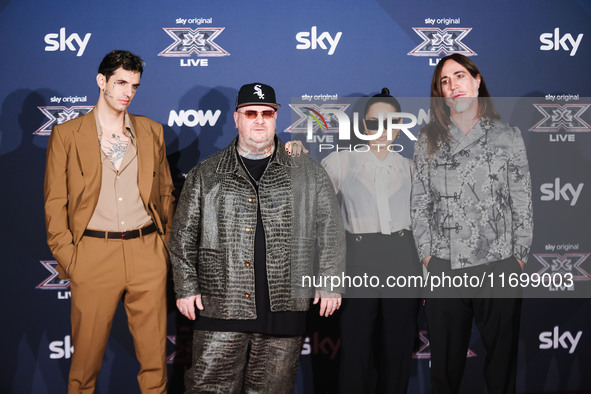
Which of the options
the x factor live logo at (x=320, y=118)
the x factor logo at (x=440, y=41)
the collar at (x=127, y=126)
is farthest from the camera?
the x factor logo at (x=440, y=41)

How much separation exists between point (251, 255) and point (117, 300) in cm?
80

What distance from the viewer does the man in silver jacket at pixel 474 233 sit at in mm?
2564

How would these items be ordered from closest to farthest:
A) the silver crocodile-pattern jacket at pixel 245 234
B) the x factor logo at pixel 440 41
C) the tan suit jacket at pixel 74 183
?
1. the silver crocodile-pattern jacket at pixel 245 234
2. the tan suit jacket at pixel 74 183
3. the x factor logo at pixel 440 41

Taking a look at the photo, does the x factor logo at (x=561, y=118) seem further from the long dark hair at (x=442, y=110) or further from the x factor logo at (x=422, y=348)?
the x factor logo at (x=422, y=348)

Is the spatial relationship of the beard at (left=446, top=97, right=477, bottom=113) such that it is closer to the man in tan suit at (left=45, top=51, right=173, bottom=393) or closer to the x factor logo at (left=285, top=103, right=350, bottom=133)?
the x factor logo at (left=285, top=103, right=350, bottom=133)

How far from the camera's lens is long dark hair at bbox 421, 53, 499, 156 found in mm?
2722

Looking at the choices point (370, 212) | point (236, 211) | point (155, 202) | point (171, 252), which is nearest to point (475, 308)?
point (370, 212)

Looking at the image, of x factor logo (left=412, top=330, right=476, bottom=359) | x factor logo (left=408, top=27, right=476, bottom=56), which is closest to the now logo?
x factor logo (left=408, top=27, right=476, bottom=56)

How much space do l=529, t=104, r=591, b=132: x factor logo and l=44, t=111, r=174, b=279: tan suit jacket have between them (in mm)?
2483

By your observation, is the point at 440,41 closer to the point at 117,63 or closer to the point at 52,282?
the point at 117,63

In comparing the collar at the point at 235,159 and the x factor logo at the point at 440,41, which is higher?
the x factor logo at the point at 440,41

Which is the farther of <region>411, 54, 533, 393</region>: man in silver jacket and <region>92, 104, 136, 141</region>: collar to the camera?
<region>92, 104, 136, 141</region>: collar

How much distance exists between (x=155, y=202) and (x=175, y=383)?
4.36 ft

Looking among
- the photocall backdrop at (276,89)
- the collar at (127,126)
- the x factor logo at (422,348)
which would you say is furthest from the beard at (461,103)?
the collar at (127,126)
